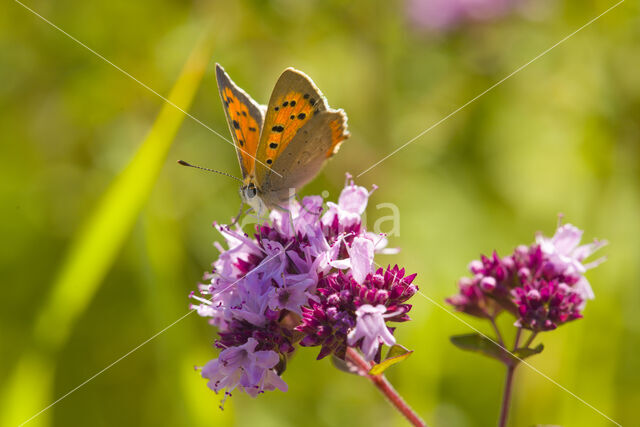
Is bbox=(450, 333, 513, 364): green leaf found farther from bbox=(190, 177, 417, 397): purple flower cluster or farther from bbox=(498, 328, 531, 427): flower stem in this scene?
bbox=(190, 177, 417, 397): purple flower cluster

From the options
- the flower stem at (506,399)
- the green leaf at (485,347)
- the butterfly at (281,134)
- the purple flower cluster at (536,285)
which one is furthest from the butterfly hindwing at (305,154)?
the flower stem at (506,399)

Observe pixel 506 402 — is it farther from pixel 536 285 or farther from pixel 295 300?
pixel 295 300

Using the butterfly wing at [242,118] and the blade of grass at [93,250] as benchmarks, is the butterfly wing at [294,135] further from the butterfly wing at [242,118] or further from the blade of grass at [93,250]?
the blade of grass at [93,250]

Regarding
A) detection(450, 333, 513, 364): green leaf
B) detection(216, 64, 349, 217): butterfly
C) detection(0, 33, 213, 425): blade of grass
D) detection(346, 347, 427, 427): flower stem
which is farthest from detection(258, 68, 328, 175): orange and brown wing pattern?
detection(450, 333, 513, 364): green leaf

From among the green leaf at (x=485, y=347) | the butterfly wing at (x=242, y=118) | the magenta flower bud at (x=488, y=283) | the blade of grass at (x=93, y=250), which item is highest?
the butterfly wing at (x=242, y=118)

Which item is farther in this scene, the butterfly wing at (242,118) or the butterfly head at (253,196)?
the butterfly head at (253,196)

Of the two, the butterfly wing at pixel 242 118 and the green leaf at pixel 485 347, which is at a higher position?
the butterfly wing at pixel 242 118

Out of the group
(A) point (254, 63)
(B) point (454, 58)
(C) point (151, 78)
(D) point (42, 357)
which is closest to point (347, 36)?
(A) point (254, 63)
